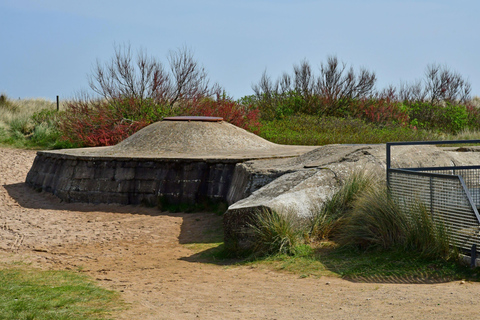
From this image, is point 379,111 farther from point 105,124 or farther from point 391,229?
point 391,229

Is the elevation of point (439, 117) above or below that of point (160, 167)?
above

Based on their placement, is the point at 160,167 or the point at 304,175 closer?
the point at 304,175

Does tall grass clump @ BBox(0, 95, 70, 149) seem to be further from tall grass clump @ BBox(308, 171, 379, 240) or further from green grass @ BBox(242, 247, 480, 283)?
green grass @ BBox(242, 247, 480, 283)

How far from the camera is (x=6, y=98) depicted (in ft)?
99.5

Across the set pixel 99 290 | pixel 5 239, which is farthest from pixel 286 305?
pixel 5 239

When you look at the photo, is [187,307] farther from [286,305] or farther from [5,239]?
[5,239]

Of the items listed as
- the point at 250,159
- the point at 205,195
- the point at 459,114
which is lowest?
the point at 205,195

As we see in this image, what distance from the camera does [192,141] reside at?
39.5 ft

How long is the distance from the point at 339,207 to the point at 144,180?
4.12m

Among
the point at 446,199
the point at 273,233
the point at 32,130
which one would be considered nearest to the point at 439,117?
the point at 32,130

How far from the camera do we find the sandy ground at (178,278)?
15.2 feet

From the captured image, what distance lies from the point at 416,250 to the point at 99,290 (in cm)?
328

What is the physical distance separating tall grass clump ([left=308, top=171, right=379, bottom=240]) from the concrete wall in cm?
268

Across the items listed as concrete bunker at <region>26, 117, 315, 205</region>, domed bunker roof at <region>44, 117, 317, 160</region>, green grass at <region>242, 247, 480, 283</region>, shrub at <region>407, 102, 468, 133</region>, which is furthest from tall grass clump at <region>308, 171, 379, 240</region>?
shrub at <region>407, 102, 468, 133</region>
